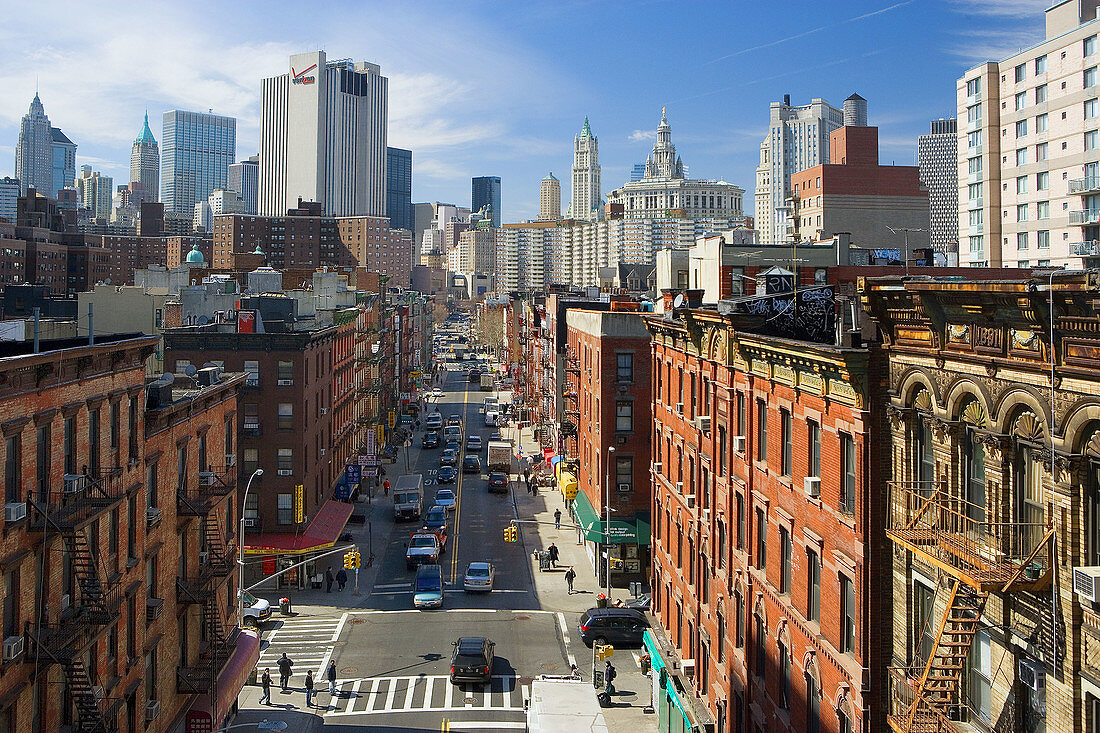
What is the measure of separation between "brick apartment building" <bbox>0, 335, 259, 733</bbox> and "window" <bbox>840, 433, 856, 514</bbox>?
57.0 ft

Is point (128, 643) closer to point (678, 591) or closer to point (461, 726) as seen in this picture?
point (461, 726)

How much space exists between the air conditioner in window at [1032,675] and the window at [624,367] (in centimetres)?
4207

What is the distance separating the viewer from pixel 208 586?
33.8 m

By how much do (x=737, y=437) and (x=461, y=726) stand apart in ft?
54.2

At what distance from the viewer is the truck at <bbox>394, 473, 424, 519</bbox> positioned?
68312 millimetres

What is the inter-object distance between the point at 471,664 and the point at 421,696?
239cm

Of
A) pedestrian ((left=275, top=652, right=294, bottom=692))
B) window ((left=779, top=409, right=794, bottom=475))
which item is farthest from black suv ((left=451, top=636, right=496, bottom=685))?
window ((left=779, top=409, right=794, bottom=475))

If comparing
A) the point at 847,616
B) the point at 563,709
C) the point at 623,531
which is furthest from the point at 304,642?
the point at 847,616

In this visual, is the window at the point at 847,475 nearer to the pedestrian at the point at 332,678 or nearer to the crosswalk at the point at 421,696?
the crosswalk at the point at 421,696

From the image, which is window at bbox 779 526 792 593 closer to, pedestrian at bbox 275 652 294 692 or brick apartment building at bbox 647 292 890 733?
brick apartment building at bbox 647 292 890 733

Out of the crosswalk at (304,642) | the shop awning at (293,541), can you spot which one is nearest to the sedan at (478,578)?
the crosswalk at (304,642)

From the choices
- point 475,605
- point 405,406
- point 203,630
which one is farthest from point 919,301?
point 405,406

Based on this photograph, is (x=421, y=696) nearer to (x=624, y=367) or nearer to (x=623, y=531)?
(x=623, y=531)

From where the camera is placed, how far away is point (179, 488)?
3206 centimetres
